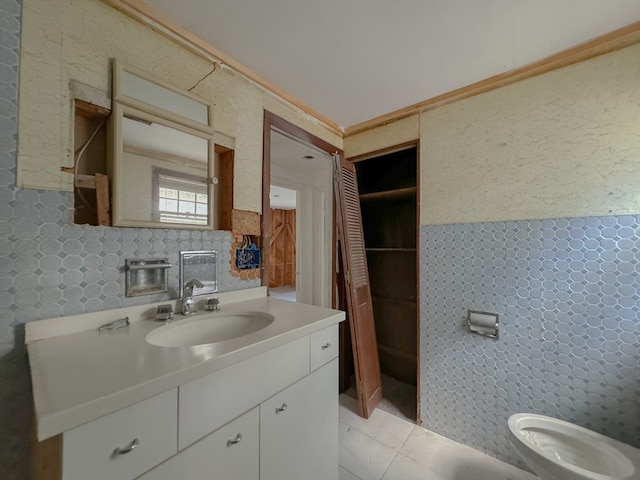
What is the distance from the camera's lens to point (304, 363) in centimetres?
96

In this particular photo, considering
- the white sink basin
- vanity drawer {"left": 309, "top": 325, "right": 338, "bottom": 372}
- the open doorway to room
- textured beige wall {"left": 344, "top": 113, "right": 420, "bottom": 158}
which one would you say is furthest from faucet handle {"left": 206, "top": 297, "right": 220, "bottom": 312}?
the open doorway to room

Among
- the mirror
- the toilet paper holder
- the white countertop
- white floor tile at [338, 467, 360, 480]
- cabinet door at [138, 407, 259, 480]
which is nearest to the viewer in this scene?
the white countertop

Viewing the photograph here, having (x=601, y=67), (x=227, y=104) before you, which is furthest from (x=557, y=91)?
(x=227, y=104)

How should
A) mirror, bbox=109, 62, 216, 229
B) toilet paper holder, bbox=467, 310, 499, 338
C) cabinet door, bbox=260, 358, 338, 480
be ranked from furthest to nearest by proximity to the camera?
toilet paper holder, bbox=467, 310, 499, 338 → mirror, bbox=109, 62, 216, 229 → cabinet door, bbox=260, 358, 338, 480

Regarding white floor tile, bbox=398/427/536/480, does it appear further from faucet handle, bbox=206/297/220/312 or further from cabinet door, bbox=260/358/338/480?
faucet handle, bbox=206/297/220/312

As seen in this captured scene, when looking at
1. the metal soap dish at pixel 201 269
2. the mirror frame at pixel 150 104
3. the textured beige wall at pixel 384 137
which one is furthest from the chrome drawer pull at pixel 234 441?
the textured beige wall at pixel 384 137

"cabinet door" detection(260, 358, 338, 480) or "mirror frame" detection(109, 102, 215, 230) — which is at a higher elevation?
"mirror frame" detection(109, 102, 215, 230)

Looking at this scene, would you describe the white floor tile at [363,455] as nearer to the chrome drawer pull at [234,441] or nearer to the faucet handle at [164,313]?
the chrome drawer pull at [234,441]

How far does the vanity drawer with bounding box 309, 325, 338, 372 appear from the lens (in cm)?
100

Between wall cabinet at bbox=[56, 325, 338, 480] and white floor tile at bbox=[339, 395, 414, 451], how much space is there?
1.77 ft

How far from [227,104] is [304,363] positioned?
131cm

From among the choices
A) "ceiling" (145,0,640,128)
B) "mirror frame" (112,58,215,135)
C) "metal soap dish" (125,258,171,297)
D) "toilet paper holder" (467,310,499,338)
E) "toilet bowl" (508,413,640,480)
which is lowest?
"toilet bowl" (508,413,640,480)

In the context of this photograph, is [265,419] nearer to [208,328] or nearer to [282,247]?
[208,328]

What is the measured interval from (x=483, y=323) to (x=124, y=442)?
5.31 ft
